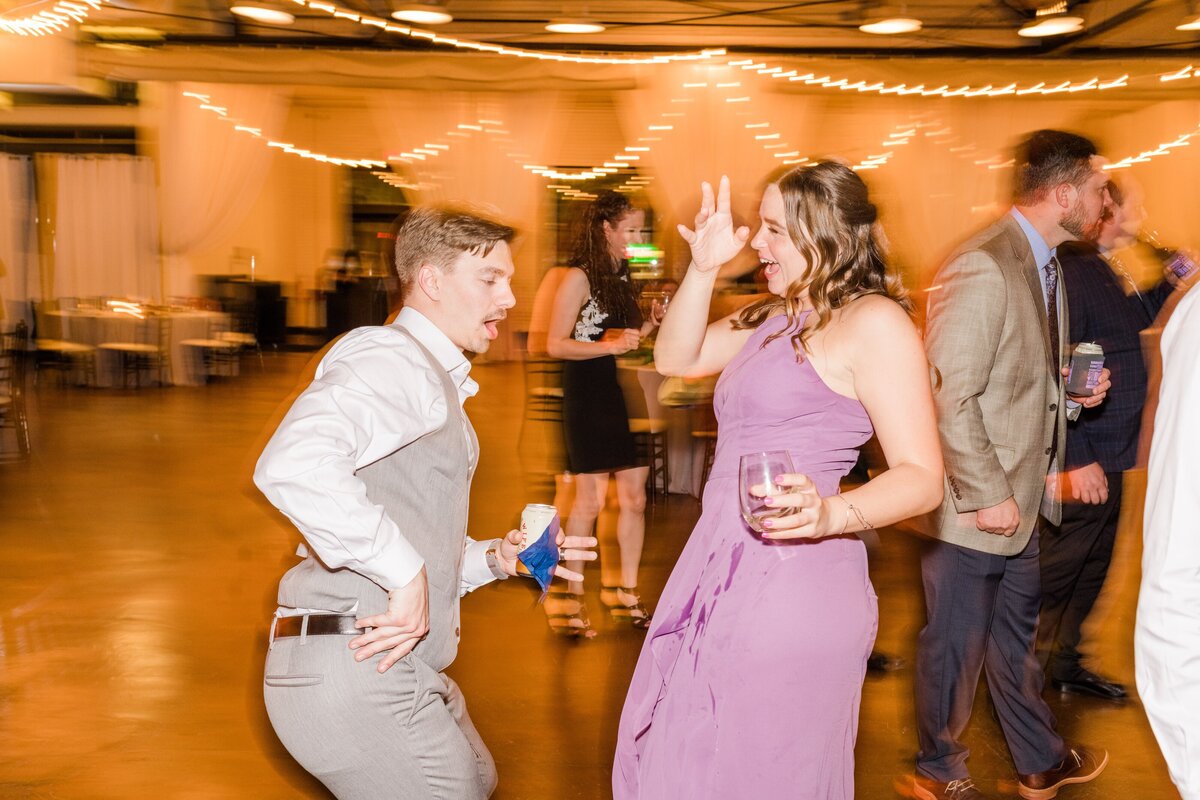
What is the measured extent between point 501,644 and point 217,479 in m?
4.01

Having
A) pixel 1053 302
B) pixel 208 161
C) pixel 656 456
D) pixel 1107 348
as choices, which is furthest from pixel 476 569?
pixel 208 161

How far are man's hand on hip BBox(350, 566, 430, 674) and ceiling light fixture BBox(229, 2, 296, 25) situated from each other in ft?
28.3

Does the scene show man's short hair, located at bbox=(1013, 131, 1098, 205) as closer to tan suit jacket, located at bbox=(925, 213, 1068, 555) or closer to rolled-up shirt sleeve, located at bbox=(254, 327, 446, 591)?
tan suit jacket, located at bbox=(925, 213, 1068, 555)

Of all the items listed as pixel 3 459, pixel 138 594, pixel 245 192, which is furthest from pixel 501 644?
pixel 245 192

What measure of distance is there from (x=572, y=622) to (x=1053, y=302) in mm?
2308

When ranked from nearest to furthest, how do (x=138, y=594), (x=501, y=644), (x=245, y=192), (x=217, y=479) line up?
1. (x=501, y=644)
2. (x=138, y=594)
3. (x=217, y=479)
4. (x=245, y=192)

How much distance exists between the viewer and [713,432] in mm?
5883

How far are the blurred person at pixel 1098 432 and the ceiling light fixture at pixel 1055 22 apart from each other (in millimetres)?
5738

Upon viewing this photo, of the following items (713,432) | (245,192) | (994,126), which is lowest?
(713,432)

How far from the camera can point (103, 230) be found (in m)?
14.8

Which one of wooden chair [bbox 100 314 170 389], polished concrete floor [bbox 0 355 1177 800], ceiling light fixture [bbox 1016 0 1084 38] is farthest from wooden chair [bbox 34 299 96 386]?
ceiling light fixture [bbox 1016 0 1084 38]

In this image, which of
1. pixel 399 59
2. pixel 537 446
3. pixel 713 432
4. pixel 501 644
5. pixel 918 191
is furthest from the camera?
pixel 918 191

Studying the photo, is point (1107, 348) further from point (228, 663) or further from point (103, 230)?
point (103, 230)

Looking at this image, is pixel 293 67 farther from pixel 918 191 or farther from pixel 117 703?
pixel 117 703
